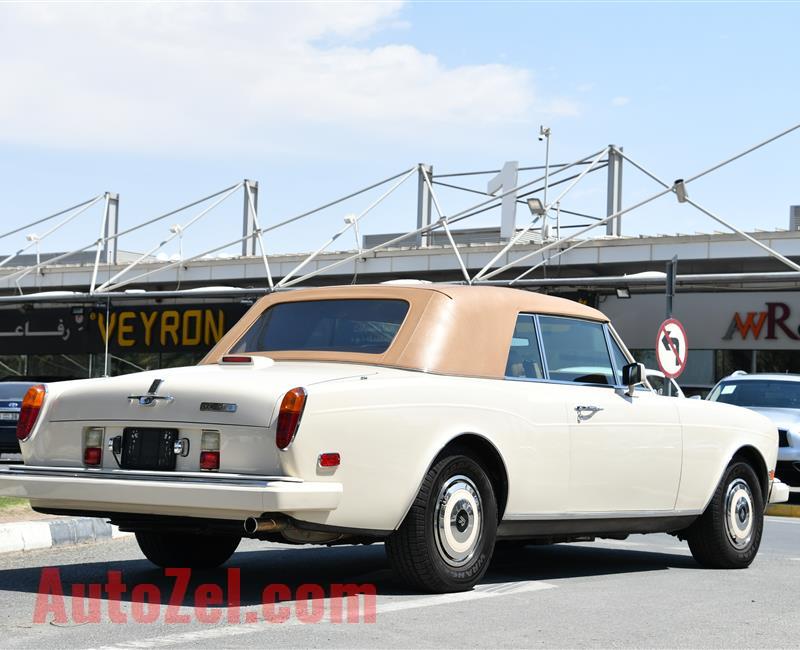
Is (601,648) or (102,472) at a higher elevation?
(102,472)

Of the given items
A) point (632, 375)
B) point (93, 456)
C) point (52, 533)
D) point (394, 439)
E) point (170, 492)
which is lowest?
point (52, 533)

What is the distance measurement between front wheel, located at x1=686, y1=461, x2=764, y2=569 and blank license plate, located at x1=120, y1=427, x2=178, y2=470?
390 centimetres

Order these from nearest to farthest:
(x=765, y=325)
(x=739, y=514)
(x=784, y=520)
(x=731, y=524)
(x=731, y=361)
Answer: (x=731, y=524) < (x=739, y=514) < (x=784, y=520) < (x=765, y=325) < (x=731, y=361)

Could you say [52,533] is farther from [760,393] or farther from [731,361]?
[731,361]

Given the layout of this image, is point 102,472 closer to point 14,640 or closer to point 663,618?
point 14,640

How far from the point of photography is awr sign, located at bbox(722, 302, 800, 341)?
98.3ft

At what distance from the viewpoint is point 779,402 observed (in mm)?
18500

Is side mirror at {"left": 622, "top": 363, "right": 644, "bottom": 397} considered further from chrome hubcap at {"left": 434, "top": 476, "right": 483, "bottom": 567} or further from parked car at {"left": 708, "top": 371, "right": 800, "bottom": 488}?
parked car at {"left": 708, "top": 371, "right": 800, "bottom": 488}

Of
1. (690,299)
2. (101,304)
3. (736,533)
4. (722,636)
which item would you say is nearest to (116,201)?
(101,304)

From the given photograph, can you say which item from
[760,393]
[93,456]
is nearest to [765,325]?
[760,393]

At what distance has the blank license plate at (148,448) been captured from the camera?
6602 millimetres

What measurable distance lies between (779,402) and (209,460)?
1342 cm

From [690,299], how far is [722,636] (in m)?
25.9

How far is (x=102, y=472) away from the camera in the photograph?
22.2ft
